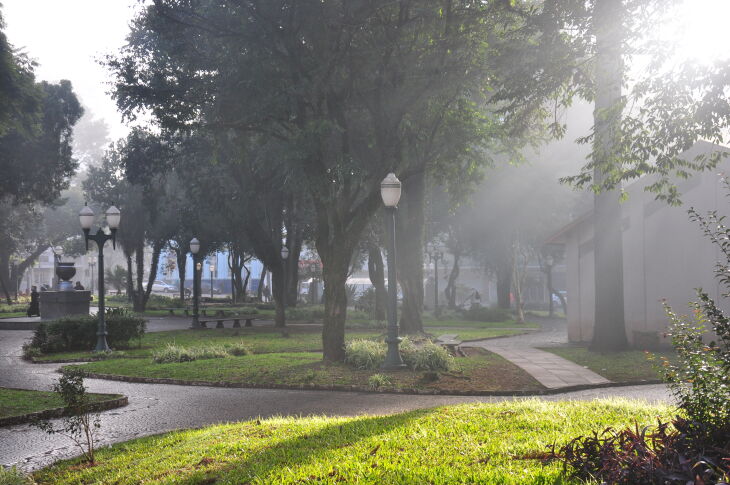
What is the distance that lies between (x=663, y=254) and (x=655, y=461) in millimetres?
16612

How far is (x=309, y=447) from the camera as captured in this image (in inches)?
242

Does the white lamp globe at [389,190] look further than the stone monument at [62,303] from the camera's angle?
No

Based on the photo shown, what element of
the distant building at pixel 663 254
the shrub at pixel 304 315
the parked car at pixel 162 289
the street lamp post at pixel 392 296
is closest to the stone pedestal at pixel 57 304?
the shrub at pixel 304 315

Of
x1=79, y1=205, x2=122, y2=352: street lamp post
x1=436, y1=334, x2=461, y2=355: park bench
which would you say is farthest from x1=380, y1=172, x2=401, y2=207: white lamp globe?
x1=79, y1=205, x2=122, y2=352: street lamp post

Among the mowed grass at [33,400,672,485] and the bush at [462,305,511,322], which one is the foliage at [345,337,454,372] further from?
the bush at [462,305,511,322]

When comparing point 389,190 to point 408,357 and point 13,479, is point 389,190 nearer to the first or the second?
point 408,357

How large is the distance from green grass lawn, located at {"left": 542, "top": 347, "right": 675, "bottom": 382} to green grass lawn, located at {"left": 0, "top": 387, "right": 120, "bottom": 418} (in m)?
10.1

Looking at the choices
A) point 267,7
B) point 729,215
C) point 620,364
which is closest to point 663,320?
point 729,215

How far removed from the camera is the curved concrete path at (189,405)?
26.2ft

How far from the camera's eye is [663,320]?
748 inches

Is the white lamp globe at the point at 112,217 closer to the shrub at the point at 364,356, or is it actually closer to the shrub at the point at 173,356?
the shrub at the point at 173,356

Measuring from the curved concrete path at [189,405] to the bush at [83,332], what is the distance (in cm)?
456

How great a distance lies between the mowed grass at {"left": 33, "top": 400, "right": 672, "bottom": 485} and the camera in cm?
496

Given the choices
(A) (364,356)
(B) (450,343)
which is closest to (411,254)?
(B) (450,343)
